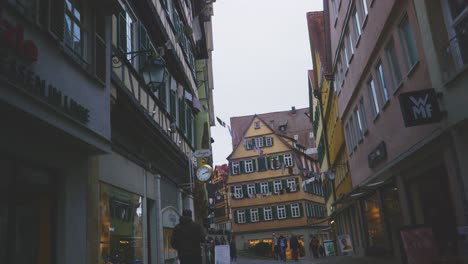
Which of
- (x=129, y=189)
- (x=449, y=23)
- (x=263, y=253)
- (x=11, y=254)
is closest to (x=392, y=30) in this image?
(x=449, y=23)

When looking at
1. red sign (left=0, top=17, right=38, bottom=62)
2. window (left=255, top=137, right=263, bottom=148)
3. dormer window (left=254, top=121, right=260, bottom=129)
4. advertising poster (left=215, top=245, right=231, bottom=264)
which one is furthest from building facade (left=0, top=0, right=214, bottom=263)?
dormer window (left=254, top=121, right=260, bottom=129)

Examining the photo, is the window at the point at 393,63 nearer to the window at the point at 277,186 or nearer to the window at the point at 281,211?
the window at the point at 281,211

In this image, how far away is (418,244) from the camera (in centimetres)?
917

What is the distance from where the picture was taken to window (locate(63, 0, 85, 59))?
7.60 meters

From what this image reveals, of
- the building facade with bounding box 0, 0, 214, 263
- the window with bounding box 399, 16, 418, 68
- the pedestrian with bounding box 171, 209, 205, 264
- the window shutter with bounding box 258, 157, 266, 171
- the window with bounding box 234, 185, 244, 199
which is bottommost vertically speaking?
the pedestrian with bounding box 171, 209, 205, 264

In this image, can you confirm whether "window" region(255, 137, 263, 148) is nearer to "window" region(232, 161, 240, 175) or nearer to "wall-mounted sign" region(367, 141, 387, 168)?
"window" region(232, 161, 240, 175)

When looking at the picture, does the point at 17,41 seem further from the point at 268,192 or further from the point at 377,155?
the point at 268,192

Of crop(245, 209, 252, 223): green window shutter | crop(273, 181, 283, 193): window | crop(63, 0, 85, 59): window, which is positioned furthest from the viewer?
crop(273, 181, 283, 193): window

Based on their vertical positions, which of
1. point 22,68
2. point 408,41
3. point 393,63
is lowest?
point 22,68

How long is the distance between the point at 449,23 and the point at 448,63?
2.67 ft

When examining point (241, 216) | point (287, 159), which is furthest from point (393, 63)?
point (241, 216)

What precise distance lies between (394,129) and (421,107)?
14.9 feet

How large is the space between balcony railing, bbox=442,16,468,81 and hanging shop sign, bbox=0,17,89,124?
271 inches

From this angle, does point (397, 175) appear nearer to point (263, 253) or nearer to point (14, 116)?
point (14, 116)
